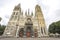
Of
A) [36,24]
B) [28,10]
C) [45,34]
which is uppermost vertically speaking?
[28,10]

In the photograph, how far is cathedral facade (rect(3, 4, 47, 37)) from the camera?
58594mm

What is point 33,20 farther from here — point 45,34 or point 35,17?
point 45,34

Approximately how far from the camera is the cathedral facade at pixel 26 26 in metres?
58.6

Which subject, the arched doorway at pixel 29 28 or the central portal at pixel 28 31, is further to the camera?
the arched doorway at pixel 29 28

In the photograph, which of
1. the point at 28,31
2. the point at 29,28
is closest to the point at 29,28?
the point at 29,28

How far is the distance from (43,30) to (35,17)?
6.70 metres

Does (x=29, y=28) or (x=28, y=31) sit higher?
(x=29, y=28)

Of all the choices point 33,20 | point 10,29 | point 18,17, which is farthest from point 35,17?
point 10,29

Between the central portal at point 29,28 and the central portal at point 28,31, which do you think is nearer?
the central portal at point 28,31

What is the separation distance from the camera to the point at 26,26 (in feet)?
194

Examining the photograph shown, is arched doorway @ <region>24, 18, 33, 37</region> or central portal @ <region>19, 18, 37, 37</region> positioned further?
arched doorway @ <region>24, 18, 33, 37</region>

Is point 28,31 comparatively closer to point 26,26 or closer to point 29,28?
point 29,28

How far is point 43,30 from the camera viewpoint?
59719mm

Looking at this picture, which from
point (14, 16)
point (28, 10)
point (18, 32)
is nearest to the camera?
point (18, 32)
